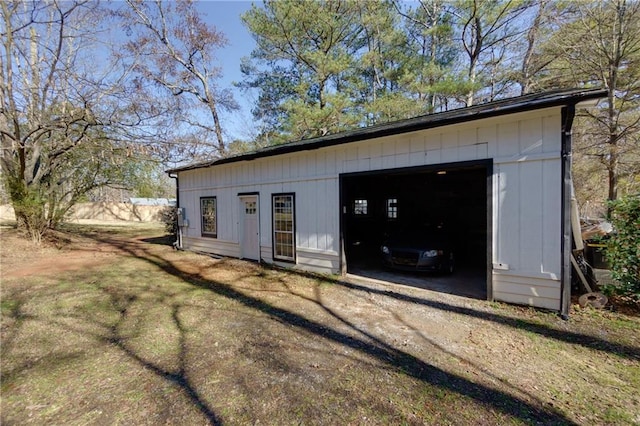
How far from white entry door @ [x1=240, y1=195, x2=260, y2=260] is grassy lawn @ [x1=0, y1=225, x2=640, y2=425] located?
287 centimetres

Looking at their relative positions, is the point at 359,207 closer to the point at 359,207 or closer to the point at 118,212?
the point at 359,207

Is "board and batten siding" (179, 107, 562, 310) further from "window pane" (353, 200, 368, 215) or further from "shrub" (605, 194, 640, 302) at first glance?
"window pane" (353, 200, 368, 215)

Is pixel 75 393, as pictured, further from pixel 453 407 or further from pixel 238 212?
pixel 238 212

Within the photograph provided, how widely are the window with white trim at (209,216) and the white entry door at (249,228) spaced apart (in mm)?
1374

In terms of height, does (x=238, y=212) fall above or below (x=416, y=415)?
above

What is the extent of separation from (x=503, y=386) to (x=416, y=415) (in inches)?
39.7

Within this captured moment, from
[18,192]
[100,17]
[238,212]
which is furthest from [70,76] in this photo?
[238,212]

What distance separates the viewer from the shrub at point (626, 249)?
13.6ft

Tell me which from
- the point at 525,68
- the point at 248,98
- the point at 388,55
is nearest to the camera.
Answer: the point at 525,68

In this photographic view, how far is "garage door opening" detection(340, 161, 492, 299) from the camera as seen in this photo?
6.37 meters

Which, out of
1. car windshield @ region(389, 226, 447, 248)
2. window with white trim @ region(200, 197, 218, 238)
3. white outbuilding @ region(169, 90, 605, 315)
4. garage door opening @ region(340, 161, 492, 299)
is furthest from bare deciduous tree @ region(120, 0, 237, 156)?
car windshield @ region(389, 226, 447, 248)

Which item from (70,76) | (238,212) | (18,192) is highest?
(70,76)

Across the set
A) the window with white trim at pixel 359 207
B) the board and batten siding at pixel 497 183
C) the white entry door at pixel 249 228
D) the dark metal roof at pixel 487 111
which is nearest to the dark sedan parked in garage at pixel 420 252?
the board and batten siding at pixel 497 183

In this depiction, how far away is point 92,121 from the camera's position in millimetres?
8891
